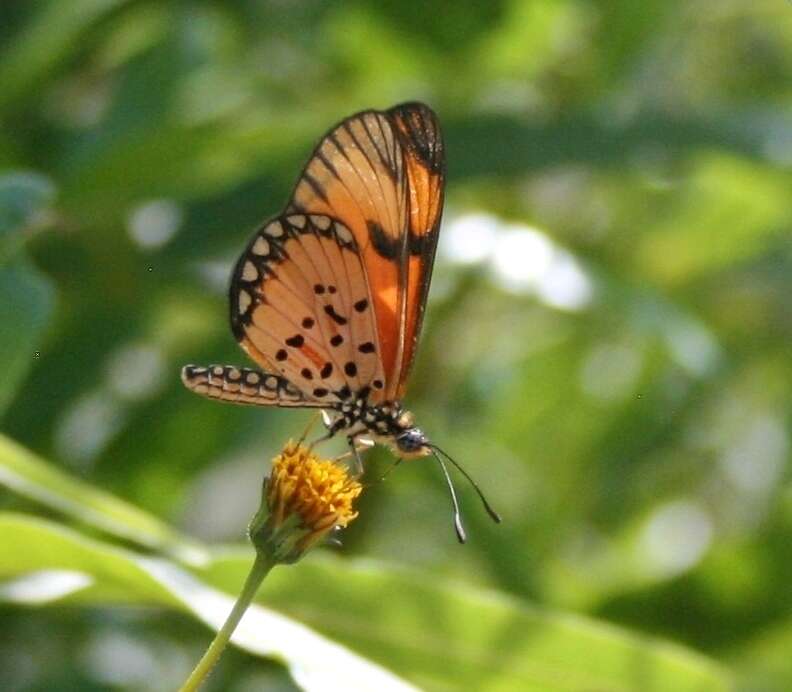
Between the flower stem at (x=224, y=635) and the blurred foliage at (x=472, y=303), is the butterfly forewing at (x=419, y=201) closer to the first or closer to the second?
the blurred foliage at (x=472, y=303)

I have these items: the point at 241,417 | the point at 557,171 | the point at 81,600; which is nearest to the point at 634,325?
the point at 557,171

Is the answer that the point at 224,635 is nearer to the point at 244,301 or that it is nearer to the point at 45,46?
the point at 244,301

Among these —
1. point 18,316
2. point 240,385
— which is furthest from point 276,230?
point 18,316

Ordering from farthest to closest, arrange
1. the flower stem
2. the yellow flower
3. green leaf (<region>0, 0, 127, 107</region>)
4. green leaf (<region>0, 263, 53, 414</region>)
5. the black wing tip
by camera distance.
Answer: green leaf (<region>0, 0, 127, 107</region>) < the black wing tip < green leaf (<region>0, 263, 53, 414</region>) < the yellow flower < the flower stem

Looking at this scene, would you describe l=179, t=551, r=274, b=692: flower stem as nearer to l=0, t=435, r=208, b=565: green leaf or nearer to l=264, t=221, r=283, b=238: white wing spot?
l=0, t=435, r=208, b=565: green leaf

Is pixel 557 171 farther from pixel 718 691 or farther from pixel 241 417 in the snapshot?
pixel 718 691

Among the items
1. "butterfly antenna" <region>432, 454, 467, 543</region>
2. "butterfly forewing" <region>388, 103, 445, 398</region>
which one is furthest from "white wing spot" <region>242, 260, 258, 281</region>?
"butterfly antenna" <region>432, 454, 467, 543</region>

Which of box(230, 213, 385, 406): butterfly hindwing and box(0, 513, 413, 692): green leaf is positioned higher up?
box(230, 213, 385, 406): butterfly hindwing

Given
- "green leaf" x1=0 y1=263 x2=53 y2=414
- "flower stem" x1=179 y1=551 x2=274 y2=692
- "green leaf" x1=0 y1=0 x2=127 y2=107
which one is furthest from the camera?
"green leaf" x1=0 y1=0 x2=127 y2=107
